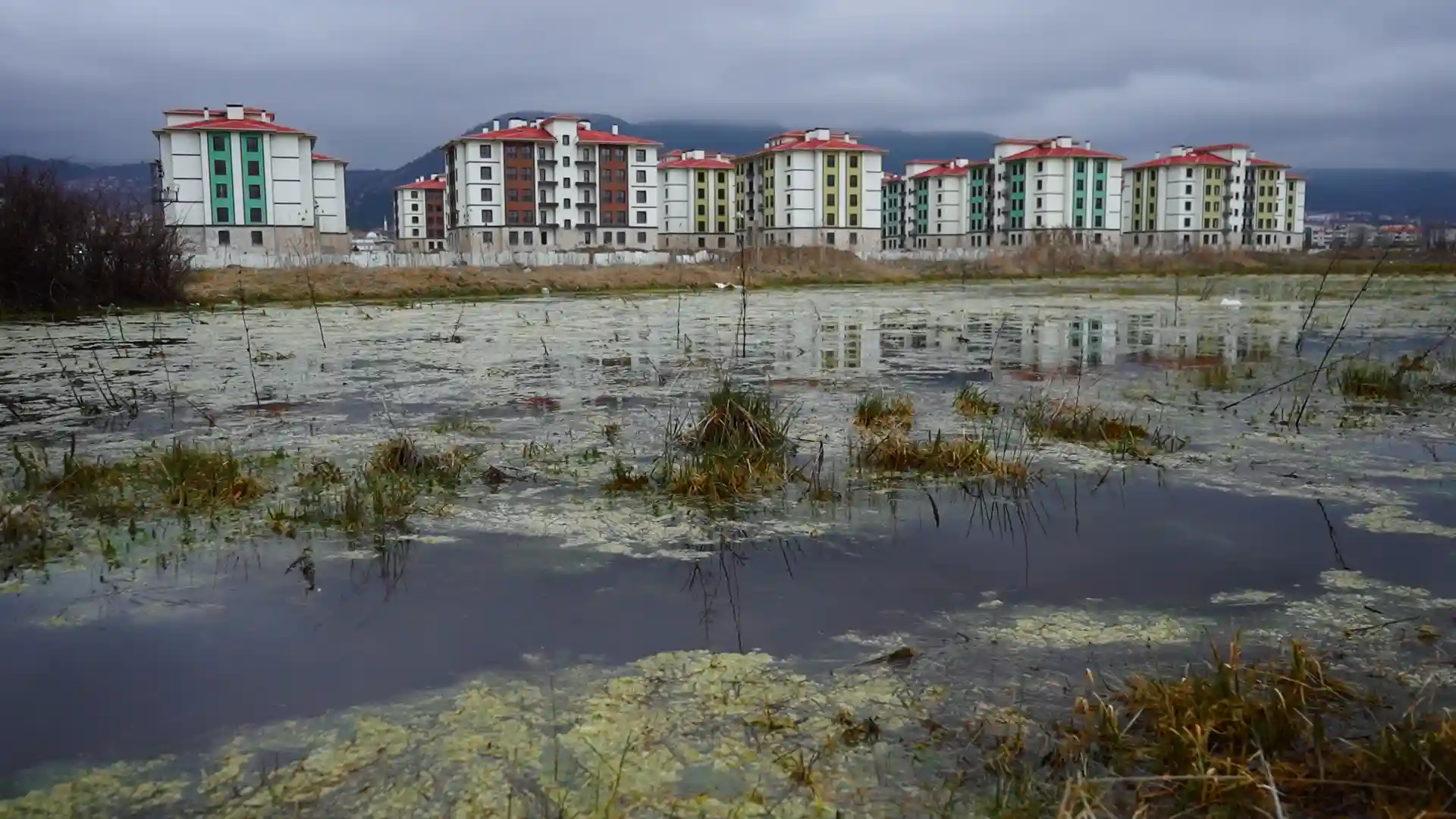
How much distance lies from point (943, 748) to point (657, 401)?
5893 mm

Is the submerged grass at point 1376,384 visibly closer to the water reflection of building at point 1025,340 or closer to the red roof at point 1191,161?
the water reflection of building at point 1025,340

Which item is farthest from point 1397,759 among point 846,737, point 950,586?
point 950,586

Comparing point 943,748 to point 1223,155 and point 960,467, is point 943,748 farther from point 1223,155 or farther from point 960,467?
point 1223,155

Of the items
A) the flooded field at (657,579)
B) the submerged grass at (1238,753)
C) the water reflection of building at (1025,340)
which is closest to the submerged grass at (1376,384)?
the flooded field at (657,579)

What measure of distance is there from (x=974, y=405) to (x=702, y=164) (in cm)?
7725

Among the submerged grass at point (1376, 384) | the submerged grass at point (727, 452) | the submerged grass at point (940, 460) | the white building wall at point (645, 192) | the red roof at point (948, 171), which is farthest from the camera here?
the red roof at point (948, 171)

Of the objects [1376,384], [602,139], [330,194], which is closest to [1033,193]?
[602,139]

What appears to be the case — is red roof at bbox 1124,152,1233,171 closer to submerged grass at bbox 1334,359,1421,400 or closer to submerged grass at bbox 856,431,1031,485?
submerged grass at bbox 1334,359,1421,400

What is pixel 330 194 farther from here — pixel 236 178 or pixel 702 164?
pixel 702 164

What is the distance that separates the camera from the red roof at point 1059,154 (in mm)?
79500

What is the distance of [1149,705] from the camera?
2.90 m

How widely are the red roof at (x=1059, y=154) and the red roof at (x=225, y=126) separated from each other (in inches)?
1917

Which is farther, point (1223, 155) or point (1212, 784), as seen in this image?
point (1223, 155)

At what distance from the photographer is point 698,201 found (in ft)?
272
